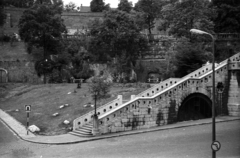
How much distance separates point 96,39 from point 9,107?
53.6 ft

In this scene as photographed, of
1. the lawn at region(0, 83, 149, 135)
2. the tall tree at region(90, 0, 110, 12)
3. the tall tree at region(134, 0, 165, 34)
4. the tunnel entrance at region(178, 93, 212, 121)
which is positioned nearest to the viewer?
the tunnel entrance at region(178, 93, 212, 121)

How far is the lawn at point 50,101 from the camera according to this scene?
31.3 meters

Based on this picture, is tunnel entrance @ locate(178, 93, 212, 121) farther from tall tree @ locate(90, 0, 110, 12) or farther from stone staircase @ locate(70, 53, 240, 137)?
tall tree @ locate(90, 0, 110, 12)

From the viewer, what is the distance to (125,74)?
5131 centimetres

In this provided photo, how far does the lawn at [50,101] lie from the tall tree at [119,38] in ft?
29.1

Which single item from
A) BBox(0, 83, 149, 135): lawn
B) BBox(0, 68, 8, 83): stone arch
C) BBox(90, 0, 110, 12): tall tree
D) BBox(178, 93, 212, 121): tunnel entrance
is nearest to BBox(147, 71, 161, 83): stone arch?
BBox(0, 83, 149, 135): lawn

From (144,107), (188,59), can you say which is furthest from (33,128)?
(188,59)

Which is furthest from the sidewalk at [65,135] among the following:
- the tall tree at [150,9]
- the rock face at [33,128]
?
the tall tree at [150,9]

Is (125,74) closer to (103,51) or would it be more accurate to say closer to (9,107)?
(103,51)

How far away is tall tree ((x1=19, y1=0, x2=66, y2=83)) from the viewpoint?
5572cm

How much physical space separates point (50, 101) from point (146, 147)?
2009 centimetres

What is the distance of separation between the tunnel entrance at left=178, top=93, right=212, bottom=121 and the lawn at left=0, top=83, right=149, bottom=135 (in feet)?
21.2

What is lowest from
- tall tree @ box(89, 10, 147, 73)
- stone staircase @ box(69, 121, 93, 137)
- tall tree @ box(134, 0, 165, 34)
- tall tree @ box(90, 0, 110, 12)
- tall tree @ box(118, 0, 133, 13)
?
stone staircase @ box(69, 121, 93, 137)

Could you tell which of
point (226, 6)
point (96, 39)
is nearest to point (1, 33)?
point (96, 39)
